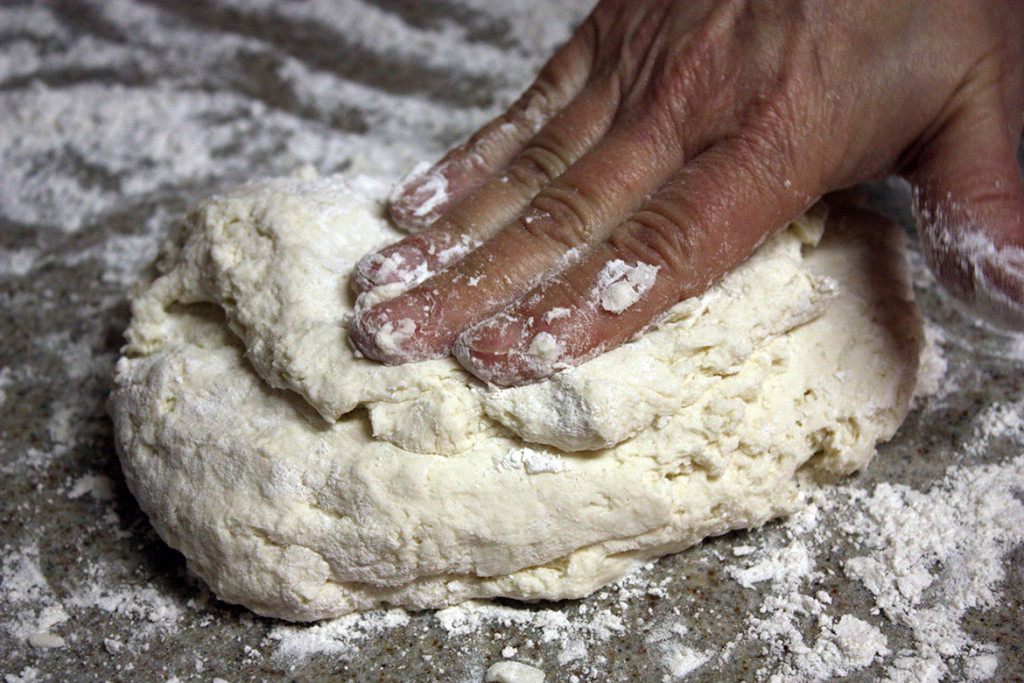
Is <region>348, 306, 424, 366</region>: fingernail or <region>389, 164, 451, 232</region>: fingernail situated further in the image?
<region>389, 164, 451, 232</region>: fingernail

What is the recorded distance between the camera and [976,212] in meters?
1.33

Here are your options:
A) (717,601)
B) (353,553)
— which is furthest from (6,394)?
(717,601)

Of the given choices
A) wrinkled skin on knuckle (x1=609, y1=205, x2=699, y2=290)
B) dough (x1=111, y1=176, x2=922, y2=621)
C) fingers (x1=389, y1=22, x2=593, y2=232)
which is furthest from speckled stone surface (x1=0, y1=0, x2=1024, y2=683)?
fingers (x1=389, y1=22, x2=593, y2=232)

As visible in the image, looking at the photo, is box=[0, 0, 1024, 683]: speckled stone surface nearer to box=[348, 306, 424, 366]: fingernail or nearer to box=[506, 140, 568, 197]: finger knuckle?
box=[348, 306, 424, 366]: fingernail

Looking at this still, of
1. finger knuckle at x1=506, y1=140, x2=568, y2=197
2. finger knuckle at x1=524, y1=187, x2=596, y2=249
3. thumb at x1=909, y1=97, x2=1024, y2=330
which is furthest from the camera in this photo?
finger knuckle at x1=506, y1=140, x2=568, y2=197

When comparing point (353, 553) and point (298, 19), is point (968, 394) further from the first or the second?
point (298, 19)

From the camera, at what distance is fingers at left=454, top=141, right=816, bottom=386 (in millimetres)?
1314

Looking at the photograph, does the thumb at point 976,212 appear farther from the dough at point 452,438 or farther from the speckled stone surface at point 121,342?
the speckled stone surface at point 121,342

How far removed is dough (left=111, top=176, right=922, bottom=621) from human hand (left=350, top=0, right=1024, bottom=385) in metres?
0.07

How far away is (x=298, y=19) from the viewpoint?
287 cm

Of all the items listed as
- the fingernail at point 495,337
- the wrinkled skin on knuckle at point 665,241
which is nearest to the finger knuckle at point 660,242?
the wrinkled skin on knuckle at point 665,241

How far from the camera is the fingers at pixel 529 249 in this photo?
1349mm

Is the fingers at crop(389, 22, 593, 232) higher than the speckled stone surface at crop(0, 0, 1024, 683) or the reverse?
higher

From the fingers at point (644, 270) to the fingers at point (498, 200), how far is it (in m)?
0.18
